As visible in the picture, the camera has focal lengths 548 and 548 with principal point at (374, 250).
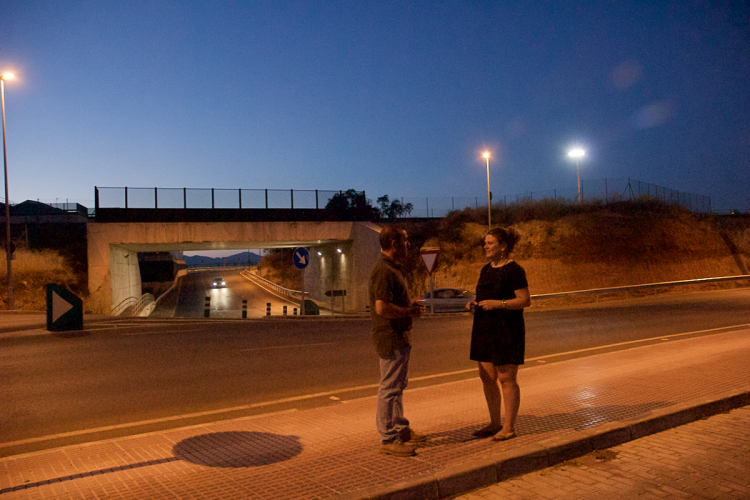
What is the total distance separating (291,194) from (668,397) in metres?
31.3

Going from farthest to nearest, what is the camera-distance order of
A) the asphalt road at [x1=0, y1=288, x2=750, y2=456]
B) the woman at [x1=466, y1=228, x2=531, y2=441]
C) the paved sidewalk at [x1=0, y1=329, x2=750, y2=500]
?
the asphalt road at [x1=0, y1=288, x2=750, y2=456], the woman at [x1=466, y1=228, x2=531, y2=441], the paved sidewalk at [x1=0, y1=329, x2=750, y2=500]

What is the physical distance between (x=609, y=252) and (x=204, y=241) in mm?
24957

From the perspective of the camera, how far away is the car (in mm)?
25234

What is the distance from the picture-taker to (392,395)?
15.0 ft

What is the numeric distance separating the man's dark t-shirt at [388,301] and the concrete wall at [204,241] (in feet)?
84.2

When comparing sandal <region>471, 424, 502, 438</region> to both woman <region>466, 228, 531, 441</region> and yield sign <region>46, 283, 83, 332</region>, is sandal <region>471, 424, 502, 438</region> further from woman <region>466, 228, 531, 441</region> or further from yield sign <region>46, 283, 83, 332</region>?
yield sign <region>46, 283, 83, 332</region>

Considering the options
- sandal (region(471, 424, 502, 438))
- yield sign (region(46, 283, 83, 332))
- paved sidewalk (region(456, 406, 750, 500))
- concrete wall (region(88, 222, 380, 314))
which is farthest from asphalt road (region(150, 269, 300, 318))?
paved sidewalk (region(456, 406, 750, 500))

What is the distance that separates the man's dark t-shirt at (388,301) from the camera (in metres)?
4.49

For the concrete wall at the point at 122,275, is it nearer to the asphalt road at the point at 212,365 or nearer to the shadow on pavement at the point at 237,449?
the asphalt road at the point at 212,365

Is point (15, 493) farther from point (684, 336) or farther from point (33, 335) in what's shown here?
point (684, 336)

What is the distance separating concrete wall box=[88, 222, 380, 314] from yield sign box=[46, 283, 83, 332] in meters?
13.2

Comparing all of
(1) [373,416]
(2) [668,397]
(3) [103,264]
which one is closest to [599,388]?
(2) [668,397]

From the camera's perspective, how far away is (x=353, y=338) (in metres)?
13.7

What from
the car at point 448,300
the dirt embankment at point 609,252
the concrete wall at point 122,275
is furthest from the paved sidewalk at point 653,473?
the dirt embankment at point 609,252
